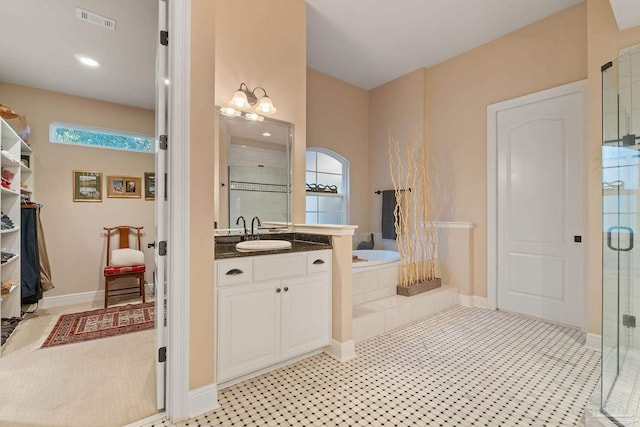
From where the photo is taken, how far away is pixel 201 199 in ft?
5.56

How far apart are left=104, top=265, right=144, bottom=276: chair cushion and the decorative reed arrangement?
336 centimetres

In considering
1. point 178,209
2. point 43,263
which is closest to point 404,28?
point 178,209

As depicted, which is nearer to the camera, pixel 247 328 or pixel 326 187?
pixel 247 328

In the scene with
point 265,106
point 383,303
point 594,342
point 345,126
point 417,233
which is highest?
point 345,126

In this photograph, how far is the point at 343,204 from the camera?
4.73 metres

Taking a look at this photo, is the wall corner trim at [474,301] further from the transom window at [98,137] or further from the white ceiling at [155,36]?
the transom window at [98,137]

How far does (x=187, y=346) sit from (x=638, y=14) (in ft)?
12.6

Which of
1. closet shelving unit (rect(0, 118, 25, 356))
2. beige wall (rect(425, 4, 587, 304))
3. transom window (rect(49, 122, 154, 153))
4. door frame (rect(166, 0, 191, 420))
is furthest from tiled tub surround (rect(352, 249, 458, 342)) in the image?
transom window (rect(49, 122, 154, 153))

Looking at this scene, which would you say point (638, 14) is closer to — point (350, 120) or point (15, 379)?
point (350, 120)

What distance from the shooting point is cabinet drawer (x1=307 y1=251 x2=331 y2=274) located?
2246 mm

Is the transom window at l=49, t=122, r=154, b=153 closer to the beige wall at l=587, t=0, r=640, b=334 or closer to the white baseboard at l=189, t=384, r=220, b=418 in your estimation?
the white baseboard at l=189, t=384, r=220, b=418

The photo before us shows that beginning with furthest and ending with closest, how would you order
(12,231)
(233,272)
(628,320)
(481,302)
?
(481,302), (12,231), (628,320), (233,272)

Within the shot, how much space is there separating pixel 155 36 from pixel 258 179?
1.66 metres

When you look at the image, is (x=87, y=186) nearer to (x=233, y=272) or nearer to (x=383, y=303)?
(x=233, y=272)
